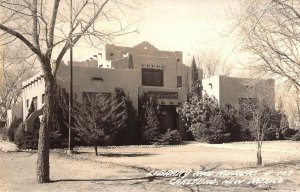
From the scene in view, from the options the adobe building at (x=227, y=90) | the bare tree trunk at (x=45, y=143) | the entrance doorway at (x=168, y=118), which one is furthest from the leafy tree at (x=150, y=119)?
the bare tree trunk at (x=45, y=143)

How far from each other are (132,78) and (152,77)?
25.4 ft

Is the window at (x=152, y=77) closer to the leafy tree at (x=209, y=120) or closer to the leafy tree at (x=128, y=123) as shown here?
the leafy tree at (x=209, y=120)

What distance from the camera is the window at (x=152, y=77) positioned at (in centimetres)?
3997

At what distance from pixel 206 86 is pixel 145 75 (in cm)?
631

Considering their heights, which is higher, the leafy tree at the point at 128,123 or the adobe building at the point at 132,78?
the adobe building at the point at 132,78

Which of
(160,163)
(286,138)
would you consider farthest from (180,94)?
(160,163)

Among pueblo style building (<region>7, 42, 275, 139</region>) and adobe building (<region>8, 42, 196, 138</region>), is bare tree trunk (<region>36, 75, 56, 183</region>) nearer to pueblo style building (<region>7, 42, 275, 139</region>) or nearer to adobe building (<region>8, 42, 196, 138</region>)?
adobe building (<region>8, 42, 196, 138</region>)

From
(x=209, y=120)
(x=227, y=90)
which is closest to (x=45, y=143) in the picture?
(x=209, y=120)

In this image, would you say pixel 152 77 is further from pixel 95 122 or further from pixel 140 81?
pixel 95 122

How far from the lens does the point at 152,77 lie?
40469 millimetres

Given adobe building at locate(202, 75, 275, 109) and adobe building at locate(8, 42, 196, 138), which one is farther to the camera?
adobe building at locate(202, 75, 275, 109)

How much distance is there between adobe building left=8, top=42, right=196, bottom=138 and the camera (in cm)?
3084

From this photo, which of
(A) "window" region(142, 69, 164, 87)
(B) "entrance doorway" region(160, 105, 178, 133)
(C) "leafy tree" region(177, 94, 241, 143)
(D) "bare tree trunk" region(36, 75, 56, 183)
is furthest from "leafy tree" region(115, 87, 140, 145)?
(D) "bare tree trunk" region(36, 75, 56, 183)

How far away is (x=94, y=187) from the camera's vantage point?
10781 millimetres
